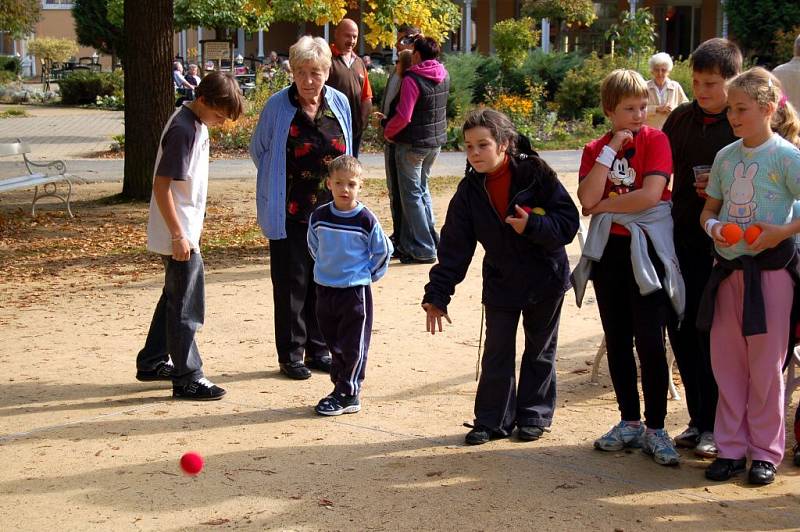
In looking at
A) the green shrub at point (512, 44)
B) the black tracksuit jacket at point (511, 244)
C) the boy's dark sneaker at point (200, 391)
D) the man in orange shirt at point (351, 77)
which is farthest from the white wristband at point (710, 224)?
the green shrub at point (512, 44)

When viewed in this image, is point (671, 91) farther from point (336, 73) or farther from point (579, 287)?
point (579, 287)

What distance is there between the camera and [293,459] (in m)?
4.99

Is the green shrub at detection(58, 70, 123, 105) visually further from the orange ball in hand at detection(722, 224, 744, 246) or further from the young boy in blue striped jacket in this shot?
the orange ball in hand at detection(722, 224, 744, 246)

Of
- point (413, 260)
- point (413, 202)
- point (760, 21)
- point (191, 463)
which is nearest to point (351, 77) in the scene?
point (413, 202)

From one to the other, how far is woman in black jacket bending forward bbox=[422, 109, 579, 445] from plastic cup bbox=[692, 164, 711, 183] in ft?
1.83

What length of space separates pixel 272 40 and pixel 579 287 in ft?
146

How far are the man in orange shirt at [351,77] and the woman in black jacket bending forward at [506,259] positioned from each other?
3947 mm

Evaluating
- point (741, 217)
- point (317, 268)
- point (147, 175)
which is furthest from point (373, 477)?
point (147, 175)

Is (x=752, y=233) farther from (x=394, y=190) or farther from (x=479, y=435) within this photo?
(x=394, y=190)

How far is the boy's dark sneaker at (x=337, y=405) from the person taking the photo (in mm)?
5625

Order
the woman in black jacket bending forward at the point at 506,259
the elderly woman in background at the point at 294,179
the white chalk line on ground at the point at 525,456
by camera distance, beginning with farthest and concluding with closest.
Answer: the elderly woman in background at the point at 294,179
the woman in black jacket bending forward at the point at 506,259
the white chalk line on ground at the point at 525,456

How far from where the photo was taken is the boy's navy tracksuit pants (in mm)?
5676

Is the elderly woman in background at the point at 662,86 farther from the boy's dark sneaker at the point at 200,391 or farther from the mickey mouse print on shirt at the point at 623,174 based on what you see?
the boy's dark sneaker at the point at 200,391

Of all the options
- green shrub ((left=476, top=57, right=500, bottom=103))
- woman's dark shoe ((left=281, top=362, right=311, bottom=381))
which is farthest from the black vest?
green shrub ((left=476, top=57, right=500, bottom=103))
